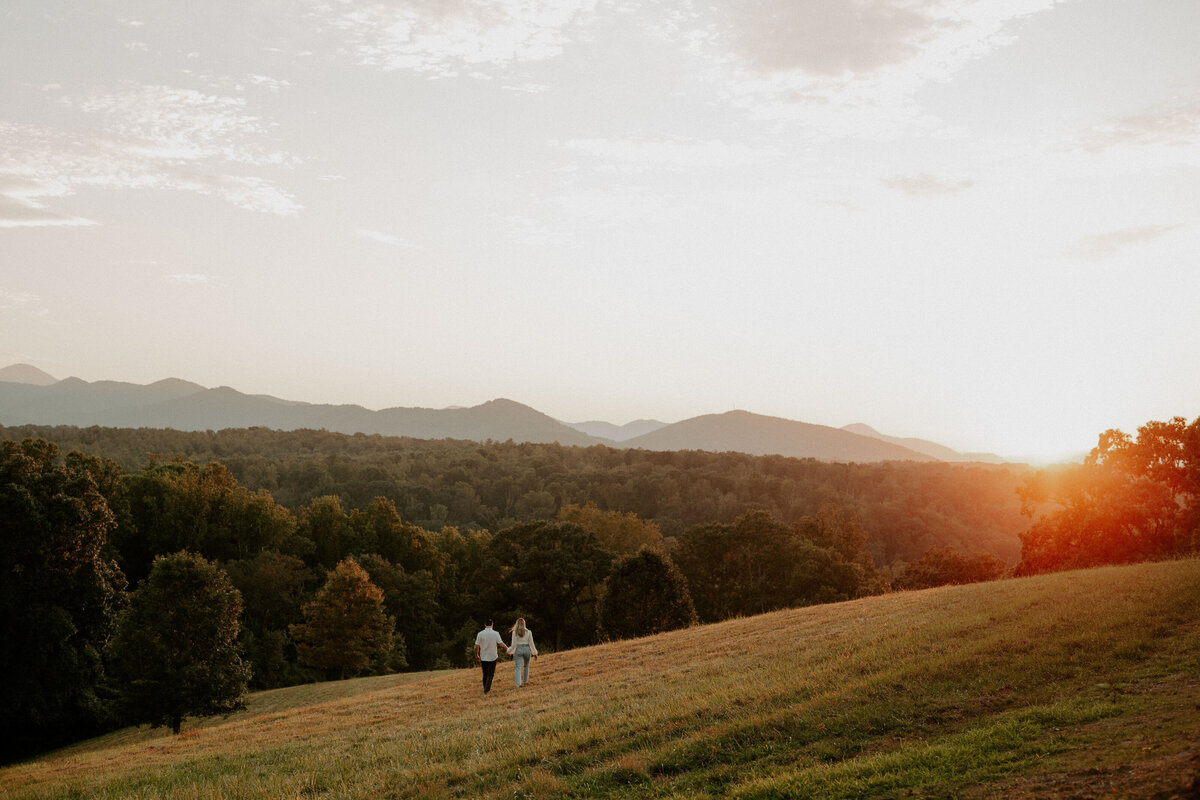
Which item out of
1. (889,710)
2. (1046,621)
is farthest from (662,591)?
(889,710)

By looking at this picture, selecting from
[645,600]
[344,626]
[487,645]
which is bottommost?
[344,626]

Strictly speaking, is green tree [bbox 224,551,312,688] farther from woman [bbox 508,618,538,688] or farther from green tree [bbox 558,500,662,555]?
woman [bbox 508,618,538,688]

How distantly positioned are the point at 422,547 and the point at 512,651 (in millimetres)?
58793

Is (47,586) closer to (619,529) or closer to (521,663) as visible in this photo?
(521,663)

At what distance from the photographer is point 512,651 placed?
22516 millimetres

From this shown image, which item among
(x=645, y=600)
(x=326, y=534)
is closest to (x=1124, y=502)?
(x=645, y=600)

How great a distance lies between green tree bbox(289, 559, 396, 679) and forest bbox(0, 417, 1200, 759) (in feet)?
0.53

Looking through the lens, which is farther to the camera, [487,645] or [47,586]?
[47,586]

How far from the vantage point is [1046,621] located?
15.1m

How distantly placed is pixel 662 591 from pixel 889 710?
39653 mm

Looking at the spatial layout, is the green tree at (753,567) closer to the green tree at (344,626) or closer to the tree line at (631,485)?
the green tree at (344,626)

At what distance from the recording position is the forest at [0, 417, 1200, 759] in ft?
117

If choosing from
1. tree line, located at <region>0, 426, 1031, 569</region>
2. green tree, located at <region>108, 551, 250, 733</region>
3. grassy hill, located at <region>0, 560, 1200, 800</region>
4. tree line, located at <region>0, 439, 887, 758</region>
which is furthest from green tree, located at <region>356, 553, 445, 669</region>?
grassy hill, located at <region>0, 560, 1200, 800</region>

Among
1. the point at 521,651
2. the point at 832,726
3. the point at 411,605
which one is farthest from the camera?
the point at 411,605
